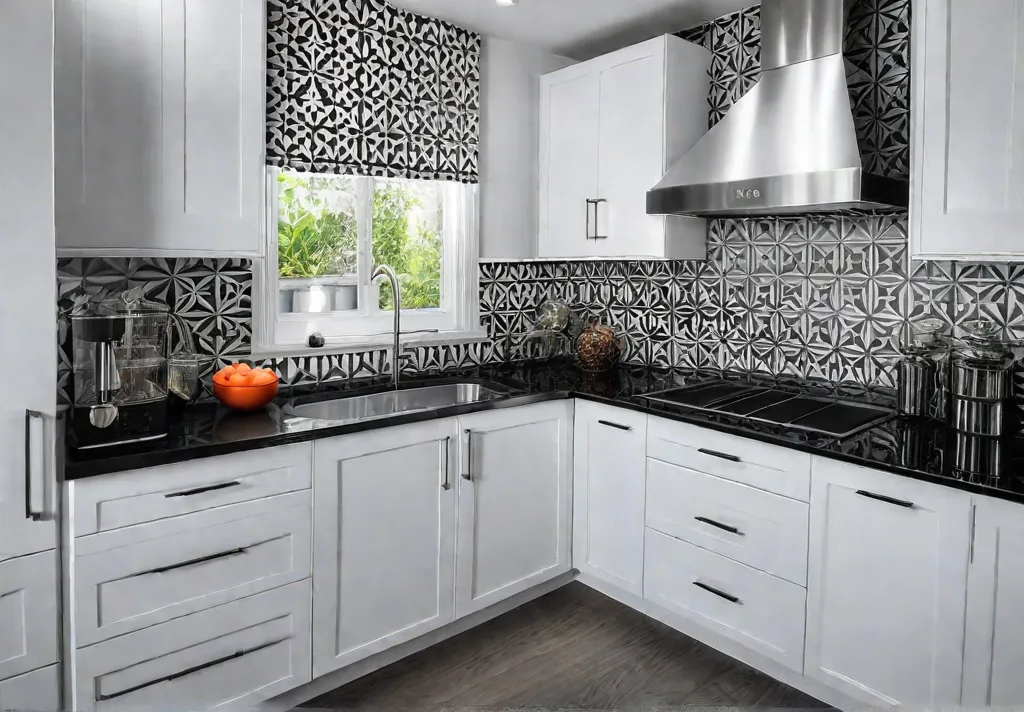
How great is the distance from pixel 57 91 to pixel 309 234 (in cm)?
107

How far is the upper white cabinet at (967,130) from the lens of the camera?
6.19 feet

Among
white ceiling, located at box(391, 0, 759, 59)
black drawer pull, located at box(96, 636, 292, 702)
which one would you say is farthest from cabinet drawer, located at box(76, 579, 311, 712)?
white ceiling, located at box(391, 0, 759, 59)

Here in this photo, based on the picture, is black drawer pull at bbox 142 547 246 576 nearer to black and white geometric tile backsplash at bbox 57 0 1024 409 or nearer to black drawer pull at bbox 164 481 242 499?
black drawer pull at bbox 164 481 242 499

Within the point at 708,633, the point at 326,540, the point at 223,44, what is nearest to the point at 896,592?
the point at 708,633

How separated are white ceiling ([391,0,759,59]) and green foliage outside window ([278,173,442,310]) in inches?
29.6

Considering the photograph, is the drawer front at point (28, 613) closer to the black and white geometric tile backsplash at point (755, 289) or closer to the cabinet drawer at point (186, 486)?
the cabinet drawer at point (186, 486)

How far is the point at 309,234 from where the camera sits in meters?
2.84

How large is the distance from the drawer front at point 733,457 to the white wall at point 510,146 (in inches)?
49.2

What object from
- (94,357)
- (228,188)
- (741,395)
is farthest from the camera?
(741,395)

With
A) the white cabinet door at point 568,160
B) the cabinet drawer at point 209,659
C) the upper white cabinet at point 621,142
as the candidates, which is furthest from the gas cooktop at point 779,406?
the cabinet drawer at point 209,659

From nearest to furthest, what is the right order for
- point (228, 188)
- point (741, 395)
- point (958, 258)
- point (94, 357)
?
1. point (94, 357)
2. point (958, 258)
3. point (228, 188)
4. point (741, 395)

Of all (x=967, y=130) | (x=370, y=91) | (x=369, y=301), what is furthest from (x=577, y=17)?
(x=967, y=130)

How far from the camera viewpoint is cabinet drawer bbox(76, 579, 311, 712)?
179 centimetres

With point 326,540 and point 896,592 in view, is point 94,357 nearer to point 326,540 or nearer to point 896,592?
point 326,540
